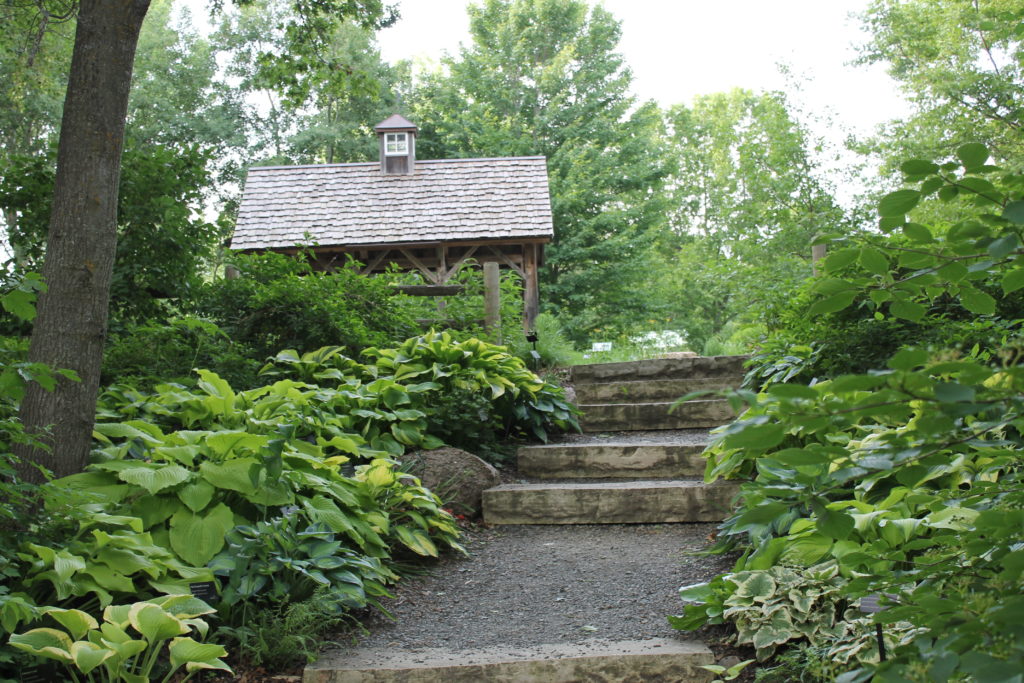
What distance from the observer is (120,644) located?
2.12 meters

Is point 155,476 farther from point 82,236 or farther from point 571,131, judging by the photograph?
point 571,131

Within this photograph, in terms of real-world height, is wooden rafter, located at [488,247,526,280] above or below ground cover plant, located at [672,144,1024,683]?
above

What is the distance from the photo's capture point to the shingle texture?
42.6 ft

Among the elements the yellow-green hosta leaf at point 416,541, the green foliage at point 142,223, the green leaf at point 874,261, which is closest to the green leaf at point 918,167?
the green leaf at point 874,261

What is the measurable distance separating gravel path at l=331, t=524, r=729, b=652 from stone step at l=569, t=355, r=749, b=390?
283 cm

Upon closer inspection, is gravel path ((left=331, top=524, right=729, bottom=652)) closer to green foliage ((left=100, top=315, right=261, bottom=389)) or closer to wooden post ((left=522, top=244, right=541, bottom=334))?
green foliage ((left=100, top=315, right=261, bottom=389))

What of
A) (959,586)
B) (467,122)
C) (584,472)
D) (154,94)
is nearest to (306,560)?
(959,586)

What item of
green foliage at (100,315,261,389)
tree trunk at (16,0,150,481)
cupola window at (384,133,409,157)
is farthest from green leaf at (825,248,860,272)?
cupola window at (384,133,409,157)

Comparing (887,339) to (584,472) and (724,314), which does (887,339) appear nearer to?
(584,472)

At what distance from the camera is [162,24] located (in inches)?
1053

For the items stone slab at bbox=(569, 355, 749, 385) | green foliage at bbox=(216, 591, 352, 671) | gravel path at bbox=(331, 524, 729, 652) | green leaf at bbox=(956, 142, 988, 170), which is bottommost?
gravel path at bbox=(331, 524, 729, 652)

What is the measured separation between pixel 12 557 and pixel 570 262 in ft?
60.2

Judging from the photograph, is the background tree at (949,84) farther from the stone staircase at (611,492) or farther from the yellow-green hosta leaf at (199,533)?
the yellow-green hosta leaf at (199,533)

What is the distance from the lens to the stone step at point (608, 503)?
13.8 ft
